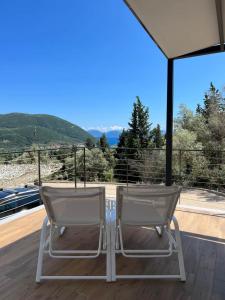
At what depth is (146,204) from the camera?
200 centimetres

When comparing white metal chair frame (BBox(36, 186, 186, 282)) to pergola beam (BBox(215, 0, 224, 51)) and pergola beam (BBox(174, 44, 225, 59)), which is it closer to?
pergola beam (BBox(215, 0, 224, 51))

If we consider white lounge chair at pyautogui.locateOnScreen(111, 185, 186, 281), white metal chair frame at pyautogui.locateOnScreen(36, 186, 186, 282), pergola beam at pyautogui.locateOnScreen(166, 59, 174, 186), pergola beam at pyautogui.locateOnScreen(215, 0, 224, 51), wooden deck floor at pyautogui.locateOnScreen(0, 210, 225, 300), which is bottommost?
wooden deck floor at pyautogui.locateOnScreen(0, 210, 225, 300)

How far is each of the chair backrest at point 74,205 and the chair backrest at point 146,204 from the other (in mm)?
160

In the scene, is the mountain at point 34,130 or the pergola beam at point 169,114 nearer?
the pergola beam at point 169,114

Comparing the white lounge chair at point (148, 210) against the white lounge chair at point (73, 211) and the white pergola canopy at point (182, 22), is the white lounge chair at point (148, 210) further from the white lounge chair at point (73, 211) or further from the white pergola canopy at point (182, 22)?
the white pergola canopy at point (182, 22)

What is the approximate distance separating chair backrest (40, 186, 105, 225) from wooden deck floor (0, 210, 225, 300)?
0.41 metres

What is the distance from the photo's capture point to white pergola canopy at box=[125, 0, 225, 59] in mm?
2107

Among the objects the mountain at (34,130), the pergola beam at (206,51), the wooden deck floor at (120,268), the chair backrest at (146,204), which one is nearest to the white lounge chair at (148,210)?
the chair backrest at (146,204)

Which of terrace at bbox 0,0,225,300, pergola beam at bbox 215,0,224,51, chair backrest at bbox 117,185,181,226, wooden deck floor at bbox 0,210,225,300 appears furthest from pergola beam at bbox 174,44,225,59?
wooden deck floor at bbox 0,210,225,300

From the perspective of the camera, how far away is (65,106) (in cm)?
2741

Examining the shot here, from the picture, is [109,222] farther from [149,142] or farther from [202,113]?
[149,142]

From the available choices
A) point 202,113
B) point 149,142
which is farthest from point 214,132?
point 149,142

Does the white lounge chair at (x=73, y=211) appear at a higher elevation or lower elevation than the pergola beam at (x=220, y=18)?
lower

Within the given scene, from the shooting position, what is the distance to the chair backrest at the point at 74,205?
1.92 m
